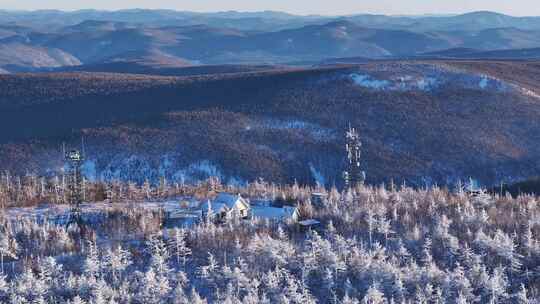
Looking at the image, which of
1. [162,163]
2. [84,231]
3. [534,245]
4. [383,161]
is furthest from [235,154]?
[534,245]

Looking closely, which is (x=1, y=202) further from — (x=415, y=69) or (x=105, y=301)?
(x=415, y=69)

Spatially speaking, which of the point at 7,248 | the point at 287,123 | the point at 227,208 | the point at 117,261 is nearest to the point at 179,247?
the point at 117,261

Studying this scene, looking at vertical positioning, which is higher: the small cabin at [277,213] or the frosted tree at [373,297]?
the small cabin at [277,213]

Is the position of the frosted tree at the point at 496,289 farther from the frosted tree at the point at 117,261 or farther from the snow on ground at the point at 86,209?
the snow on ground at the point at 86,209

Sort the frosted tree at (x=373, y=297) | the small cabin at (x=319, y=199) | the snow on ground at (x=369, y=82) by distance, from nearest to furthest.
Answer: the frosted tree at (x=373, y=297) < the small cabin at (x=319, y=199) < the snow on ground at (x=369, y=82)

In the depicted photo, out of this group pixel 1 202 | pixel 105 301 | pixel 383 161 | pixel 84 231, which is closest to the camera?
pixel 105 301

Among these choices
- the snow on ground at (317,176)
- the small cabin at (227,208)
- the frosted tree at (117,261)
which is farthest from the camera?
the snow on ground at (317,176)

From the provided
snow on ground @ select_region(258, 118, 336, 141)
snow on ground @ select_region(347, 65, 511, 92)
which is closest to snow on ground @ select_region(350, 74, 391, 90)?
snow on ground @ select_region(347, 65, 511, 92)

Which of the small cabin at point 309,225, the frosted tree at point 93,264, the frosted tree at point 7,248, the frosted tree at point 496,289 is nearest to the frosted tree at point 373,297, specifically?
the frosted tree at point 496,289
